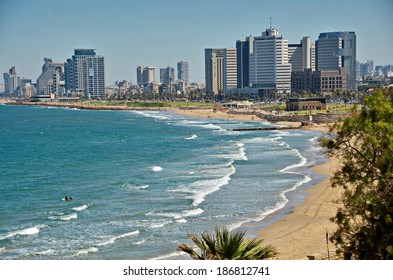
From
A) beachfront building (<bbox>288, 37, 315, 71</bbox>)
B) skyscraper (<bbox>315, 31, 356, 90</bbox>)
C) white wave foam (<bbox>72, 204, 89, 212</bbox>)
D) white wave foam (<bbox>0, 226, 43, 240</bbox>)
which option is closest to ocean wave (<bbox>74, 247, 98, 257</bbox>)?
white wave foam (<bbox>0, 226, 43, 240</bbox>)

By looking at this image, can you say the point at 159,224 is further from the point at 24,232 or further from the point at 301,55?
the point at 301,55

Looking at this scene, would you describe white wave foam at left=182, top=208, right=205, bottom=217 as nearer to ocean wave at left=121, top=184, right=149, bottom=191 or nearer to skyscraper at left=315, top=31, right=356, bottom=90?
ocean wave at left=121, top=184, right=149, bottom=191

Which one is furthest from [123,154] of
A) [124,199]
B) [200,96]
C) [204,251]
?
[200,96]

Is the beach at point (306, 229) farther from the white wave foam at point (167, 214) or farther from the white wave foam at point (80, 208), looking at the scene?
the white wave foam at point (80, 208)

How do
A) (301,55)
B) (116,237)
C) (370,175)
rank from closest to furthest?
(370,175), (116,237), (301,55)

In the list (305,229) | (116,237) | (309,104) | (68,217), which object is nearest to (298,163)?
(305,229)

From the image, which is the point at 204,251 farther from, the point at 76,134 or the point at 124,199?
the point at 76,134
